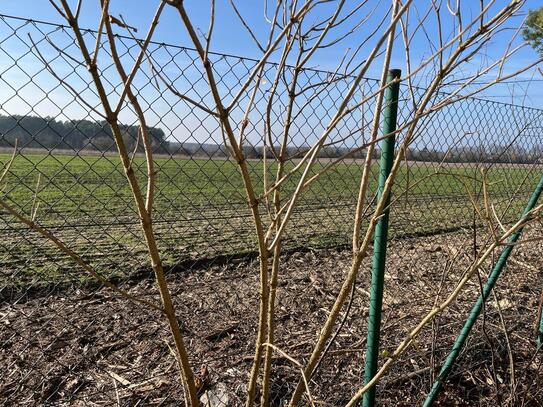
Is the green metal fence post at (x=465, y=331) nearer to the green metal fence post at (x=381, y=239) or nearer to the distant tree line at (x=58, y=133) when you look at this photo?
the green metal fence post at (x=381, y=239)

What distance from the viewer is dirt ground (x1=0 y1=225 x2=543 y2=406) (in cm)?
223

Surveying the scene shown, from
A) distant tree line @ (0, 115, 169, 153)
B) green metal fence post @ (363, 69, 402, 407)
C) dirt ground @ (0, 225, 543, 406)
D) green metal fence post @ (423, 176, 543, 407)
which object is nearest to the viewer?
green metal fence post @ (363, 69, 402, 407)

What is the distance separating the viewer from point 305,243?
577 cm

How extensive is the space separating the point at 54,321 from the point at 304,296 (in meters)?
1.70

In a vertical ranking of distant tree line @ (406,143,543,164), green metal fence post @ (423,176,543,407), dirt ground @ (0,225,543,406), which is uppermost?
distant tree line @ (406,143,543,164)

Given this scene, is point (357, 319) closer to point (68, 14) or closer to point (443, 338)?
point (443, 338)

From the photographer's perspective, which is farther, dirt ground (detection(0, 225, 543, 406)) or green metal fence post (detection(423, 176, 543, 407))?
dirt ground (detection(0, 225, 543, 406))

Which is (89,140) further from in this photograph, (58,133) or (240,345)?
(240,345)

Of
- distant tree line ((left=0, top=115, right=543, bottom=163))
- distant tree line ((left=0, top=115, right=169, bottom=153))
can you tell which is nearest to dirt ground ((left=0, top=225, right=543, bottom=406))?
distant tree line ((left=0, top=115, right=543, bottom=163))

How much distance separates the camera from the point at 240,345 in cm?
273

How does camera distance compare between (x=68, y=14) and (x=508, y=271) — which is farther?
(x=508, y=271)

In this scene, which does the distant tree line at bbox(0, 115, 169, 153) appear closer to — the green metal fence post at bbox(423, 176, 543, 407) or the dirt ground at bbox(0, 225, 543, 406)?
the dirt ground at bbox(0, 225, 543, 406)

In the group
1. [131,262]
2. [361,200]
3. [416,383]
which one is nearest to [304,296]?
[416,383]

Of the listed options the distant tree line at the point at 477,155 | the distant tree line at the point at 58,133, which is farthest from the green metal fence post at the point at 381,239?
the distant tree line at the point at 58,133
